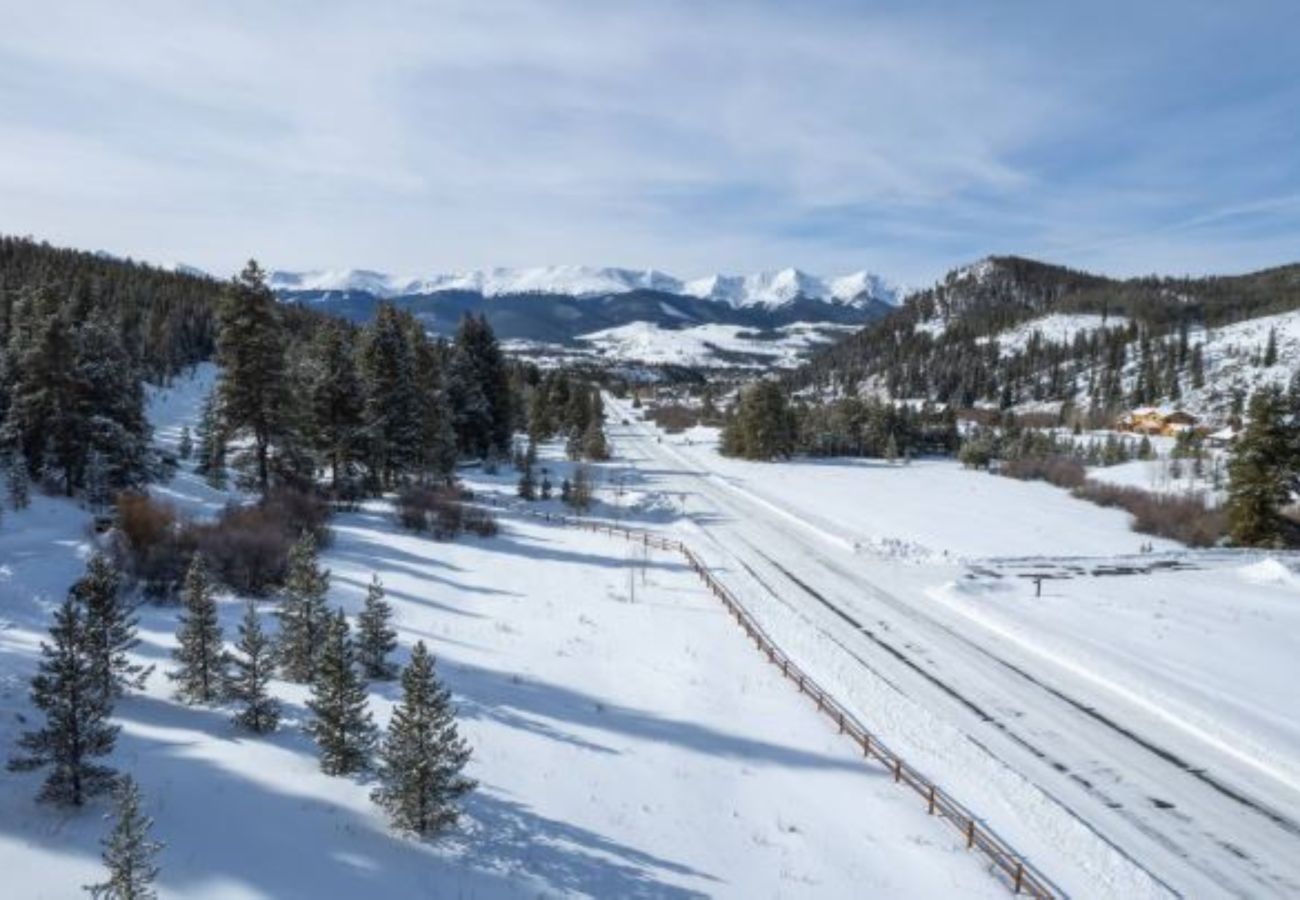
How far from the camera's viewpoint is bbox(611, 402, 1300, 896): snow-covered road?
676 inches

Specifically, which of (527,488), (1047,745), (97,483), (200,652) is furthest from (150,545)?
(527,488)

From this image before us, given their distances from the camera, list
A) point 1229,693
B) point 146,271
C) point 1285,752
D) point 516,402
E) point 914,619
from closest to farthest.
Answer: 1. point 1285,752
2. point 1229,693
3. point 914,619
4. point 516,402
5. point 146,271

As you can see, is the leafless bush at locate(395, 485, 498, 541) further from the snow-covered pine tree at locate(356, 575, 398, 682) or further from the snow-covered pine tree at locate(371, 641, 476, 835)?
the snow-covered pine tree at locate(371, 641, 476, 835)

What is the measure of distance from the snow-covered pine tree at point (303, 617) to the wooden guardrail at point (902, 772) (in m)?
13.9

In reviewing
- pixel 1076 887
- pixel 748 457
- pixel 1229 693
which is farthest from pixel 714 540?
pixel 748 457

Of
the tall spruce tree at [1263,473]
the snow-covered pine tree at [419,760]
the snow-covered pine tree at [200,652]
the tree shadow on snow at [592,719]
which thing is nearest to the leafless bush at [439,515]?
the tree shadow on snow at [592,719]

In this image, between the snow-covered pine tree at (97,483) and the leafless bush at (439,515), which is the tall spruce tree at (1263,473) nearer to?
the leafless bush at (439,515)

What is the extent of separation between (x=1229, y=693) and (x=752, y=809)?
17.7m

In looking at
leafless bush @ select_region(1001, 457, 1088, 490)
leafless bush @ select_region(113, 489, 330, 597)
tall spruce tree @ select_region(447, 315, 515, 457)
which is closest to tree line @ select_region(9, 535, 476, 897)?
leafless bush @ select_region(113, 489, 330, 597)

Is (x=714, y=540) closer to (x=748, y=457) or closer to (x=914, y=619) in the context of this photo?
(x=914, y=619)

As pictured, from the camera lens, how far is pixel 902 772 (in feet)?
66.7

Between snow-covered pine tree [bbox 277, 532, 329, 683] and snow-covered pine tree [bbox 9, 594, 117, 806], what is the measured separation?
6508 mm

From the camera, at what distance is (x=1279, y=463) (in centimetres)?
5078

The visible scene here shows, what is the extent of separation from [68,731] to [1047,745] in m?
21.9
